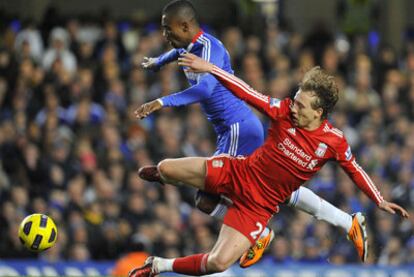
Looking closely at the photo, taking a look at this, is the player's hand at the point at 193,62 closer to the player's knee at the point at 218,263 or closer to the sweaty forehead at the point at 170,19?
the sweaty forehead at the point at 170,19

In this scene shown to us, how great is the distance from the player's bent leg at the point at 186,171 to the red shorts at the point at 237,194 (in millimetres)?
60

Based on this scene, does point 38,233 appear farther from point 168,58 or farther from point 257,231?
point 257,231

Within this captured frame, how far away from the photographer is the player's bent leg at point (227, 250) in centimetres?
1016

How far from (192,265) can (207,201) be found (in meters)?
0.94

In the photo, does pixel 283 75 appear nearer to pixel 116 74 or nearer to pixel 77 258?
pixel 116 74

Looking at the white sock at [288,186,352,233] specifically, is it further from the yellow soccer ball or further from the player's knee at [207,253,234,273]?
the yellow soccer ball

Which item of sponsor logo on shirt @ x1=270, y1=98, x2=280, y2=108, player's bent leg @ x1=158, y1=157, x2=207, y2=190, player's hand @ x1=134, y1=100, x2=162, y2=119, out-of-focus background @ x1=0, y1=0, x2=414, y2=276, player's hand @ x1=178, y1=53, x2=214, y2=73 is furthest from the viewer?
out-of-focus background @ x1=0, y1=0, x2=414, y2=276

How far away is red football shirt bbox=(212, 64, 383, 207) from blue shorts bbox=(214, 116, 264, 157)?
0.36m

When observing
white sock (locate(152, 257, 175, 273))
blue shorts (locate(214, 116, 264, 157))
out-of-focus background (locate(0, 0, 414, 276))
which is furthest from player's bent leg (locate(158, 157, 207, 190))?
out-of-focus background (locate(0, 0, 414, 276))

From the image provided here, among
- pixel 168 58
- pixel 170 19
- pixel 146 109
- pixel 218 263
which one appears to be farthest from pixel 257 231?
pixel 170 19

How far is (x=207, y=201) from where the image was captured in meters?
11.0

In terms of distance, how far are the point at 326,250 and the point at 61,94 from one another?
4.50 m

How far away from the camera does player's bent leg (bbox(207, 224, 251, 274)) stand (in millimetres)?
10156

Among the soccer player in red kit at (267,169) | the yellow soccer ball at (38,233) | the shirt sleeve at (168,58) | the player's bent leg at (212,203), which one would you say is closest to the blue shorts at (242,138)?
the soccer player in red kit at (267,169)
